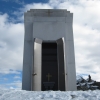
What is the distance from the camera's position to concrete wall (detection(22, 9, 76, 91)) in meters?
11.9

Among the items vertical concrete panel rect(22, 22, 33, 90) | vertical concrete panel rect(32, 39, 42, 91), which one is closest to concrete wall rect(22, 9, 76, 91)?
vertical concrete panel rect(22, 22, 33, 90)

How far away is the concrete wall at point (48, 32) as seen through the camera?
38.9 ft

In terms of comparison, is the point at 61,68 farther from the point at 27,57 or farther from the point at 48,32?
the point at 48,32

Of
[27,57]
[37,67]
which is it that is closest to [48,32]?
[27,57]

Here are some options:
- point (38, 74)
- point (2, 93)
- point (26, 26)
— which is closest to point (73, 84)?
point (38, 74)

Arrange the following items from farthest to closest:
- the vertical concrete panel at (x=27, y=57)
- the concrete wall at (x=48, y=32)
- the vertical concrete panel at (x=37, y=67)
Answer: the concrete wall at (x=48, y=32) → the vertical concrete panel at (x=27, y=57) → the vertical concrete panel at (x=37, y=67)

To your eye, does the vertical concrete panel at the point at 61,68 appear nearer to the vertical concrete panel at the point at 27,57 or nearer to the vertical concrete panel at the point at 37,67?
the vertical concrete panel at the point at 37,67

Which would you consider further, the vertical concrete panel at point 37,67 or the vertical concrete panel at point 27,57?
the vertical concrete panel at point 27,57

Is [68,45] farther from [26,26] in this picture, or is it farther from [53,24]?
[26,26]

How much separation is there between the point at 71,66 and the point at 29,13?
16.1ft

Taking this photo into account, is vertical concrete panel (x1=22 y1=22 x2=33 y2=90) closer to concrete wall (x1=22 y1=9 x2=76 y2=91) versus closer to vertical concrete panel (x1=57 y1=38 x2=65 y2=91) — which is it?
concrete wall (x1=22 y1=9 x2=76 y2=91)

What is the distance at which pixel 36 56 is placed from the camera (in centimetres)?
1188

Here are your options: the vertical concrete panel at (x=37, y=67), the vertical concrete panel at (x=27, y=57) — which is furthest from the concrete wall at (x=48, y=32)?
the vertical concrete panel at (x=37, y=67)

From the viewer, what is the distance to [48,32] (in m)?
12.6
